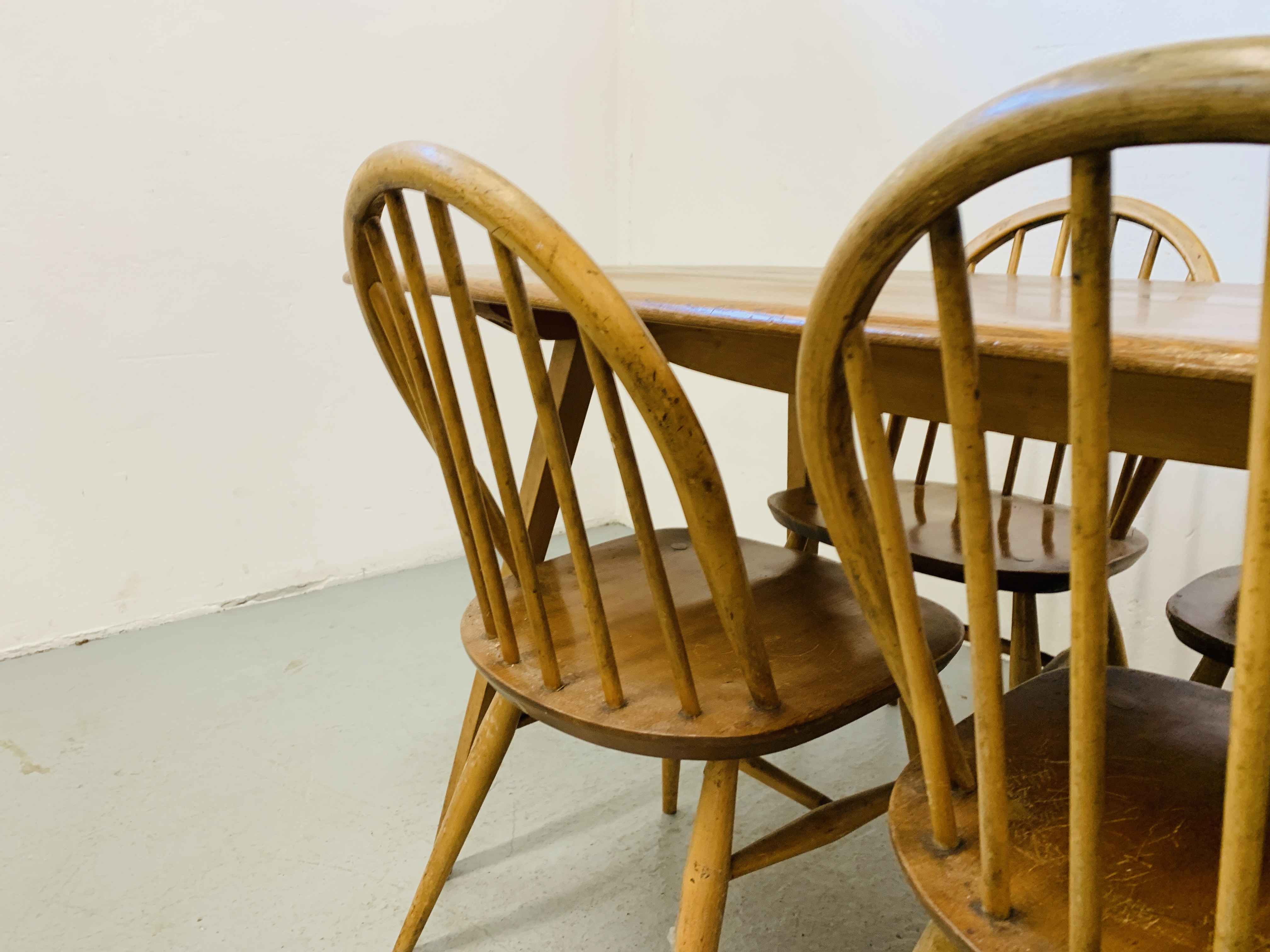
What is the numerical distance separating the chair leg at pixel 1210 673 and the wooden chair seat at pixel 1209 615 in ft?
0.25

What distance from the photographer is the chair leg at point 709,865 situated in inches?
26.2

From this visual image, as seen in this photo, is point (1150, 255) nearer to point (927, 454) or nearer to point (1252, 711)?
point (927, 454)

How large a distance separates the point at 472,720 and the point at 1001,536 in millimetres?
745

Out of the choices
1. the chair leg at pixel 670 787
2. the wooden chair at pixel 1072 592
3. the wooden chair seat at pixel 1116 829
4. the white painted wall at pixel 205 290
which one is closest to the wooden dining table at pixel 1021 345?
the wooden chair at pixel 1072 592

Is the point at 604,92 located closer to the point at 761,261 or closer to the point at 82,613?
the point at 761,261

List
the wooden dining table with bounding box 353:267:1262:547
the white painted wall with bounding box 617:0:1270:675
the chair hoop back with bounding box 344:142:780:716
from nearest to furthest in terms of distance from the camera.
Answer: the wooden dining table with bounding box 353:267:1262:547 < the chair hoop back with bounding box 344:142:780:716 < the white painted wall with bounding box 617:0:1270:675

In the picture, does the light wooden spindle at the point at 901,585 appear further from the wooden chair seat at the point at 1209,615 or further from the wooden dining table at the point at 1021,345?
the wooden chair seat at the point at 1209,615

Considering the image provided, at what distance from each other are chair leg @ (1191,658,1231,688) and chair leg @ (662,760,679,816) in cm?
68

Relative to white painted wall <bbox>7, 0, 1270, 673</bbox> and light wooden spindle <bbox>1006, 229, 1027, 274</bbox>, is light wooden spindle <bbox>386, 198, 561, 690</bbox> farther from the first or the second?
white painted wall <bbox>7, 0, 1270, 673</bbox>

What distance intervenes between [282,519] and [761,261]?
1371mm

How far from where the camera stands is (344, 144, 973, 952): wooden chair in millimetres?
526

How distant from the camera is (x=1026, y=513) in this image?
118 cm

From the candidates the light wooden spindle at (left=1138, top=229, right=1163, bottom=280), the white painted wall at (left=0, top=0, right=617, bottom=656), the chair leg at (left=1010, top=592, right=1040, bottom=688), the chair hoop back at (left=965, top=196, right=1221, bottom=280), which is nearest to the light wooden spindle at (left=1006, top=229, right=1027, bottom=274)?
the chair hoop back at (left=965, top=196, right=1221, bottom=280)

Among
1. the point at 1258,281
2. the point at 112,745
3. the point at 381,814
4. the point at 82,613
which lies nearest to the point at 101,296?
the point at 82,613
